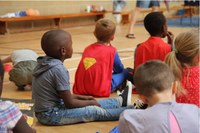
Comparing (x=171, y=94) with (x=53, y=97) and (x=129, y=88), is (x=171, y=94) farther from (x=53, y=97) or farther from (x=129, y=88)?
(x=129, y=88)

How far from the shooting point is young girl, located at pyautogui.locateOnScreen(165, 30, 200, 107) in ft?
6.31

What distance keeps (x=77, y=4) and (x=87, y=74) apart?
18.5 ft

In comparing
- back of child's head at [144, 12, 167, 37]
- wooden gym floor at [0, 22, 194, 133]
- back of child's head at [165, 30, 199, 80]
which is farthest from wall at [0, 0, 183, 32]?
back of child's head at [165, 30, 199, 80]

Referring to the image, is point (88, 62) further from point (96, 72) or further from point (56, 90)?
point (56, 90)

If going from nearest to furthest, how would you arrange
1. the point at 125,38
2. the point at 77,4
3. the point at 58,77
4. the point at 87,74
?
the point at 58,77 < the point at 87,74 < the point at 125,38 < the point at 77,4

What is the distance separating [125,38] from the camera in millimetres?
6371

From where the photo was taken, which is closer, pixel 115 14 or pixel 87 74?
pixel 87 74

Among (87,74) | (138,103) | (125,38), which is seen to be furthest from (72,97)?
(125,38)

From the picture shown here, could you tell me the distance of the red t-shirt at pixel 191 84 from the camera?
6.40 feet

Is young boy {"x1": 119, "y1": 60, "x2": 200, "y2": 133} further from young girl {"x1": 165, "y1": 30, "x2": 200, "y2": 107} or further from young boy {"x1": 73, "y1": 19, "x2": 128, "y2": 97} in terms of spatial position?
young boy {"x1": 73, "y1": 19, "x2": 128, "y2": 97}

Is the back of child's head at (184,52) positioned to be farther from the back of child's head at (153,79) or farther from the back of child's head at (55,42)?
the back of child's head at (55,42)

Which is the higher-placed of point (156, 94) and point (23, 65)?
point (156, 94)

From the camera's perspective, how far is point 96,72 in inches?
115

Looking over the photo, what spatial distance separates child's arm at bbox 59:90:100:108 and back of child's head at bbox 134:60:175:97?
0.91 meters
